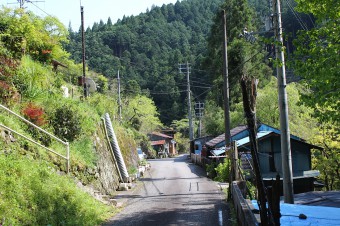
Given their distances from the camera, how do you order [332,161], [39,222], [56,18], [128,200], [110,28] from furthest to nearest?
[110,28] < [332,161] < [56,18] < [128,200] < [39,222]

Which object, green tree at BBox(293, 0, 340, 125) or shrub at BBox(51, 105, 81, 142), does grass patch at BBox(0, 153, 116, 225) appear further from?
green tree at BBox(293, 0, 340, 125)

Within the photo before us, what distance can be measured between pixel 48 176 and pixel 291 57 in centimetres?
722

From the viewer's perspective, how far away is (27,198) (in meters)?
8.20

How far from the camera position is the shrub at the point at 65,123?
14.1 metres

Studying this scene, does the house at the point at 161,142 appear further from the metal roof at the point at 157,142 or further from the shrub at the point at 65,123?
the shrub at the point at 65,123

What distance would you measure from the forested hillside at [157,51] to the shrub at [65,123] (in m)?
51.5

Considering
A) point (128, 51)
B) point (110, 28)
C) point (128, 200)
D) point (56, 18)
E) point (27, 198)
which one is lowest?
point (128, 200)

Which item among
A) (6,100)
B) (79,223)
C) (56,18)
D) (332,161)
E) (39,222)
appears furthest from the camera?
(332,161)

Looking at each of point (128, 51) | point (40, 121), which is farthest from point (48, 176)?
point (128, 51)

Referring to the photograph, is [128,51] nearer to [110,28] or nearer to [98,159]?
[110,28]

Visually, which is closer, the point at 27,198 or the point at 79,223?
the point at 27,198

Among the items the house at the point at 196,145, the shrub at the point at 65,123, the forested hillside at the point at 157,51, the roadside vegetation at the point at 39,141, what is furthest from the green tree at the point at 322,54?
the forested hillside at the point at 157,51

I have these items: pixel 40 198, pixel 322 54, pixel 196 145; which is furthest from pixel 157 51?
pixel 40 198

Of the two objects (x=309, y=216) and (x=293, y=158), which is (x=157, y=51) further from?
(x=309, y=216)
